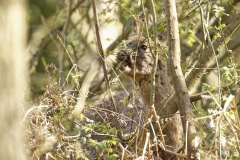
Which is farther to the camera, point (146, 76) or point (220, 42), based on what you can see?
point (146, 76)

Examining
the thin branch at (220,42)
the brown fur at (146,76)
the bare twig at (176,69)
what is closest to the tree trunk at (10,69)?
the bare twig at (176,69)

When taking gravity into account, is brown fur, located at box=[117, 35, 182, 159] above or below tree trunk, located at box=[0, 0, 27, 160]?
above

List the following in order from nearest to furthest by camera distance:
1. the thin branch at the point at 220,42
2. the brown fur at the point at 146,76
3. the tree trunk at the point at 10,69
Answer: the tree trunk at the point at 10,69
the thin branch at the point at 220,42
the brown fur at the point at 146,76

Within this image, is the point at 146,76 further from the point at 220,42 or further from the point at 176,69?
the point at 176,69

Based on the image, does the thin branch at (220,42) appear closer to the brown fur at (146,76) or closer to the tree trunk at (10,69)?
the brown fur at (146,76)

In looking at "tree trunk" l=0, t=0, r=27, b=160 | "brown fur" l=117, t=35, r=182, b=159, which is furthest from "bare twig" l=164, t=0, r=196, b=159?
"tree trunk" l=0, t=0, r=27, b=160

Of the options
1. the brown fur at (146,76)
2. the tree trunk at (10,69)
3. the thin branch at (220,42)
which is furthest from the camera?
the brown fur at (146,76)

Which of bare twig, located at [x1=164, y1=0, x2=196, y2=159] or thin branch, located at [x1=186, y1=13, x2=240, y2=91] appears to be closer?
bare twig, located at [x1=164, y1=0, x2=196, y2=159]

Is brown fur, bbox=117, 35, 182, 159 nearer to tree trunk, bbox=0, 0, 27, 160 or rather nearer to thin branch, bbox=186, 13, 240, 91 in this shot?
thin branch, bbox=186, 13, 240, 91

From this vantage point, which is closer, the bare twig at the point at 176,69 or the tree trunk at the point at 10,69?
the tree trunk at the point at 10,69

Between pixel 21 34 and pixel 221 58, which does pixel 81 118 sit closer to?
pixel 21 34

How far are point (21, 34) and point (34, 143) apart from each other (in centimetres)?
189

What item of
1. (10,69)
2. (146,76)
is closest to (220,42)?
(146,76)

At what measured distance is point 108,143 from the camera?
5.86 metres
